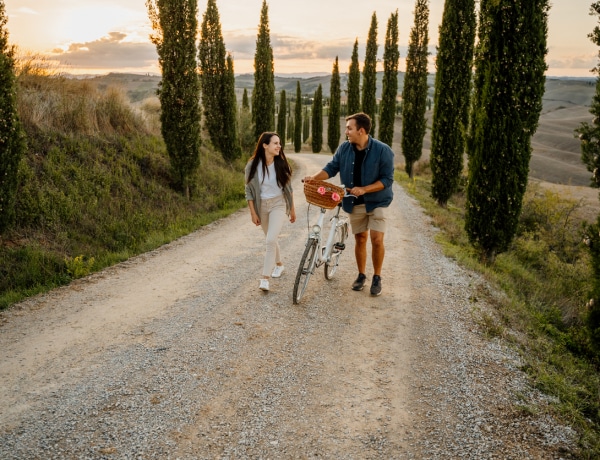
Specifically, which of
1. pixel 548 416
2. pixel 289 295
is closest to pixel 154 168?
pixel 289 295

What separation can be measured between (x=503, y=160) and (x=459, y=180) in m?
7.68

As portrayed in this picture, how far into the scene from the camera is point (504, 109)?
847 centimetres

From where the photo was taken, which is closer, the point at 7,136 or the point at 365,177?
the point at 365,177

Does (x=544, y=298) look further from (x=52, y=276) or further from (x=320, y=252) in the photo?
(x=52, y=276)

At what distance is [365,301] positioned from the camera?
618 centimetres

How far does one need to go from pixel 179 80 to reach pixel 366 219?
8908 millimetres

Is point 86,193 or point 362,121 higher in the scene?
point 362,121

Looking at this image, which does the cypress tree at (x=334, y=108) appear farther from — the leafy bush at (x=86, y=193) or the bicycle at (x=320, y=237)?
the bicycle at (x=320, y=237)

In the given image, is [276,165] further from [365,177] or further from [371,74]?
[371,74]

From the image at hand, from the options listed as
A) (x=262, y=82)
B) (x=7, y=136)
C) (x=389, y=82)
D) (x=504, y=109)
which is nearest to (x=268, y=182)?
(x=7, y=136)

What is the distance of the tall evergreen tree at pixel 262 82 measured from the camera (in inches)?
1107

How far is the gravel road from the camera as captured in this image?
3314mm

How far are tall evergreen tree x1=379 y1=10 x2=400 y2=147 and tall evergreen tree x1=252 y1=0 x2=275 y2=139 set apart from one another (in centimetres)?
774

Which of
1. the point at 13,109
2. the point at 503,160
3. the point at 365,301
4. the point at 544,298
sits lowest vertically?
the point at 544,298
